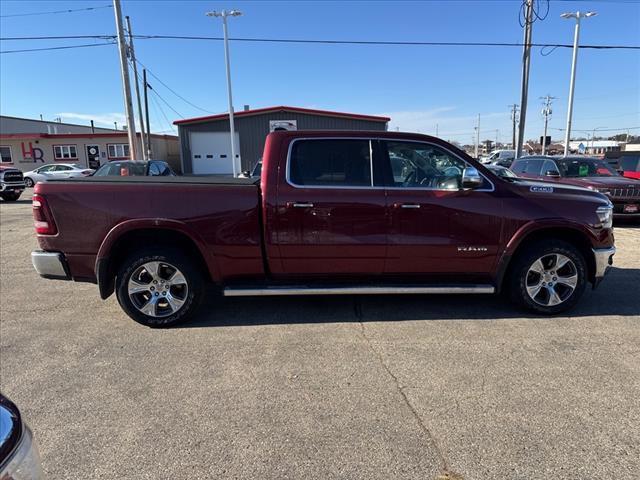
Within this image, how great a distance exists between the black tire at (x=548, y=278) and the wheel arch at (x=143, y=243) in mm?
3195

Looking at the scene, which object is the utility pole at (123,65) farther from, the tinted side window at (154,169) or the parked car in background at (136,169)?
the tinted side window at (154,169)

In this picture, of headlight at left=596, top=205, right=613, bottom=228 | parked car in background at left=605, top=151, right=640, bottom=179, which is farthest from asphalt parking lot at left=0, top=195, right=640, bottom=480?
parked car in background at left=605, top=151, right=640, bottom=179

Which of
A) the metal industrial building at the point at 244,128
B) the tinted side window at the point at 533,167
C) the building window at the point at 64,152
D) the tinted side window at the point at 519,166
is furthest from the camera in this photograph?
the building window at the point at 64,152

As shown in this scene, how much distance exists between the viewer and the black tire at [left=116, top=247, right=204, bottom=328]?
4207 mm

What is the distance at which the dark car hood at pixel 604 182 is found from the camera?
9.98m

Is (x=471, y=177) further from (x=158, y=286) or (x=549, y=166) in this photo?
(x=549, y=166)

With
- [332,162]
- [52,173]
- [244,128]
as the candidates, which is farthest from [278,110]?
[332,162]

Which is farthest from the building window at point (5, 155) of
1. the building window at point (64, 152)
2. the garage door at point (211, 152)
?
the garage door at point (211, 152)

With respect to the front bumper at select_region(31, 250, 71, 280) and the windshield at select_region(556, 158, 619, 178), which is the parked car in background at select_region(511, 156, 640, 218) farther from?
the front bumper at select_region(31, 250, 71, 280)

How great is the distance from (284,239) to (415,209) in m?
1.35

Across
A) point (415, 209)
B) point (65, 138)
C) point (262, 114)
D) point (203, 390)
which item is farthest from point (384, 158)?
point (65, 138)

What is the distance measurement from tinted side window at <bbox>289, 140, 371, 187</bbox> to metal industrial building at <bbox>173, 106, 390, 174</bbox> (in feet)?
102

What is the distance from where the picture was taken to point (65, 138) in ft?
123

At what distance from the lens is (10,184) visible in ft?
58.4
